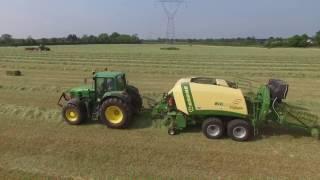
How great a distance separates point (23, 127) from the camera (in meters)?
11.7

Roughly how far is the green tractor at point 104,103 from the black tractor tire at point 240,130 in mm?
3006

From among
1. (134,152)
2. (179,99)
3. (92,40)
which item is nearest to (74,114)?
(134,152)

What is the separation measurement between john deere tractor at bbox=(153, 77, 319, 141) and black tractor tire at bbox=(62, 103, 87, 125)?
288 centimetres

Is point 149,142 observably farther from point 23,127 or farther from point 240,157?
point 23,127

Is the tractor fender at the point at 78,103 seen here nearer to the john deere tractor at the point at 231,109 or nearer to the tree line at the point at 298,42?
the john deere tractor at the point at 231,109

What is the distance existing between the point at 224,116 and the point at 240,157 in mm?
1651

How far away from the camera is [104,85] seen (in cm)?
1167

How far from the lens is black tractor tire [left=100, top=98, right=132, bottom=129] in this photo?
11.2 meters

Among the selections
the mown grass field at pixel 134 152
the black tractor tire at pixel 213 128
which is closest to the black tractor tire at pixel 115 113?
the mown grass field at pixel 134 152

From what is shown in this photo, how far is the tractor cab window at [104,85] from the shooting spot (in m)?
11.6

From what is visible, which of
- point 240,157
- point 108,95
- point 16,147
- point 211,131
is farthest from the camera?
point 108,95

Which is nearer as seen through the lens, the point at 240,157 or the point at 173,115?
the point at 240,157

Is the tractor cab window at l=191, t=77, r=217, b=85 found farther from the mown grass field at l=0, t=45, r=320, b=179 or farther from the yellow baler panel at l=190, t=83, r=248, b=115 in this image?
the mown grass field at l=0, t=45, r=320, b=179

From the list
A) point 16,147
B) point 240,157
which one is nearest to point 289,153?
point 240,157
